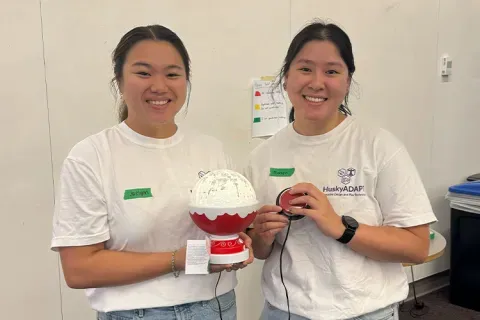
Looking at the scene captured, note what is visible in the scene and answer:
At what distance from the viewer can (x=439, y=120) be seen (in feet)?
10.9

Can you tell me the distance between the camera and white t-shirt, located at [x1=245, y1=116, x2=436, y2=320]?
→ 49.2 inches

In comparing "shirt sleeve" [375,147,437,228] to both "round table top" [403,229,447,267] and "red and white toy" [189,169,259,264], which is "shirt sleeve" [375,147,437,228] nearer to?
"red and white toy" [189,169,259,264]

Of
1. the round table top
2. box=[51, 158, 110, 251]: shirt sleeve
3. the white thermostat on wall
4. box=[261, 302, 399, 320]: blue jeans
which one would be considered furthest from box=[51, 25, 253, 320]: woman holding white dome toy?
the white thermostat on wall

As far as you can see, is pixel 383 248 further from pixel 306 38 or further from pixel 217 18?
pixel 217 18

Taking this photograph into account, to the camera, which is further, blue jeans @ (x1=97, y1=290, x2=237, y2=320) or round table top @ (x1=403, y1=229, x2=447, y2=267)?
round table top @ (x1=403, y1=229, x2=447, y2=267)

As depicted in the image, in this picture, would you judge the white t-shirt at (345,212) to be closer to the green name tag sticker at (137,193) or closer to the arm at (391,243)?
the arm at (391,243)

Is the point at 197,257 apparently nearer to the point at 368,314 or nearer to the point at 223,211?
the point at 223,211

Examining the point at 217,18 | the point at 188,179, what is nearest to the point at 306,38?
the point at 188,179

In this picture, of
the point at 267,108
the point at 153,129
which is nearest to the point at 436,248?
the point at 267,108

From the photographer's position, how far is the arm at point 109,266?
1137mm

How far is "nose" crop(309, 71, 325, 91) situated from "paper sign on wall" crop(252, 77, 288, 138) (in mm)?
1095

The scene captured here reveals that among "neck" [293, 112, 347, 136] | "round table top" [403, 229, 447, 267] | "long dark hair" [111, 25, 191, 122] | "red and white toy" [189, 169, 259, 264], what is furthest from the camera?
"round table top" [403, 229, 447, 267]

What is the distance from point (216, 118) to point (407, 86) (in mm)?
1498

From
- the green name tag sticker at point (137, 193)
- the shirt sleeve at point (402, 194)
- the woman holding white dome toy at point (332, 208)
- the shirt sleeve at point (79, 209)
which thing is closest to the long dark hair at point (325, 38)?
the woman holding white dome toy at point (332, 208)
